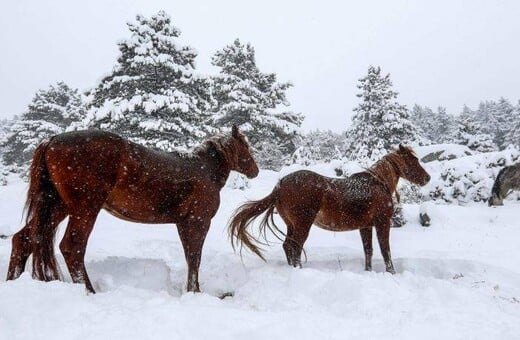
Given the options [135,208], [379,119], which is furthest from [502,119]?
[135,208]

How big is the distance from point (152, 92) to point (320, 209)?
11199 mm

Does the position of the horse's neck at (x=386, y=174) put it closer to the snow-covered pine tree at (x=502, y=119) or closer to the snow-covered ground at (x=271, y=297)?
the snow-covered ground at (x=271, y=297)

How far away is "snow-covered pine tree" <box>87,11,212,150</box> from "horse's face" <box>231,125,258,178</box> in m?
8.42

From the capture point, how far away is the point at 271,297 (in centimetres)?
390

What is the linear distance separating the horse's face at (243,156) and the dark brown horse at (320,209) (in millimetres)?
493

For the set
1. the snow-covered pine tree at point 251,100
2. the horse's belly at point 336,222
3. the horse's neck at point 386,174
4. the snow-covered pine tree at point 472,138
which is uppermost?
the snow-covered pine tree at point 251,100

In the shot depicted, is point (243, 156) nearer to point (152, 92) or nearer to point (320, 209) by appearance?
point (320, 209)

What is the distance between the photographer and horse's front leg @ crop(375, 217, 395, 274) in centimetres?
541

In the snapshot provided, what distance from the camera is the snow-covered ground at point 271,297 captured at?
2.52m

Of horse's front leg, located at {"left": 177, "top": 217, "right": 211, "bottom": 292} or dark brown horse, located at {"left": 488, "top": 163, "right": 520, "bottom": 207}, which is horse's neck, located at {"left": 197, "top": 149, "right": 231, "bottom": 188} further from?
dark brown horse, located at {"left": 488, "top": 163, "right": 520, "bottom": 207}

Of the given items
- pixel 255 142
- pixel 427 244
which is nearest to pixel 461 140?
pixel 255 142

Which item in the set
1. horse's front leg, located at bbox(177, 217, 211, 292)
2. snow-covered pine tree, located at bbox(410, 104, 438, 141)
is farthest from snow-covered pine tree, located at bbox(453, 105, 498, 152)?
horse's front leg, located at bbox(177, 217, 211, 292)

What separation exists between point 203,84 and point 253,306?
1291 centimetres

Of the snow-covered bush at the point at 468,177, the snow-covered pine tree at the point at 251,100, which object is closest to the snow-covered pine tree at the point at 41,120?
the snow-covered pine tree at the point at 251,100
